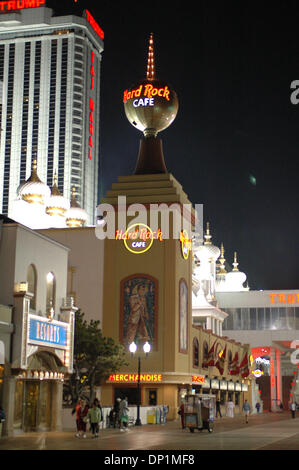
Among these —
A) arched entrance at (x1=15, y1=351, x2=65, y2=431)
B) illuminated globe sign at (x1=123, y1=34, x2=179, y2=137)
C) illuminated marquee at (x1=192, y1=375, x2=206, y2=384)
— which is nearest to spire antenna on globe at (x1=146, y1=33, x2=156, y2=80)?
illuminated globe sign at (x1=123, y1=34, x2=179, y2=137)

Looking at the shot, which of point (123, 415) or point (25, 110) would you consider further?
point (25, 110)

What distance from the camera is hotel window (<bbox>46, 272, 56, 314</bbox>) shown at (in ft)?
127

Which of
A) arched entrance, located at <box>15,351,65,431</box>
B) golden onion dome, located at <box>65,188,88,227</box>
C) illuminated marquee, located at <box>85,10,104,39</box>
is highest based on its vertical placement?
illuminated marquee, located at <box>85,10,104,39</box>

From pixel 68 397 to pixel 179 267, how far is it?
13708mm

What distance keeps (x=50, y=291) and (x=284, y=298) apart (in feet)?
195

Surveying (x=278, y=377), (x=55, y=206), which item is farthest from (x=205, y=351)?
(x=278, y=377)

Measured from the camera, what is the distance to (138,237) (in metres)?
56.7

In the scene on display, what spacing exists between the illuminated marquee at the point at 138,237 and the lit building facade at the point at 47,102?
118008 millimetres

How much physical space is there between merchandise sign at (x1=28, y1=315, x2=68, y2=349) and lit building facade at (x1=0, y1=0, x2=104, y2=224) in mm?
136851

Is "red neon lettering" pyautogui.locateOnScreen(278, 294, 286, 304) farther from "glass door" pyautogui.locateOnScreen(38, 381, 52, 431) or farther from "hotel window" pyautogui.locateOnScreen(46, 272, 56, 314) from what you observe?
"glass door" pyautogui.locateOnScreen(38, 381, 52, 431)

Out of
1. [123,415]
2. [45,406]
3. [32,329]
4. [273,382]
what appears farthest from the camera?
[273,382]

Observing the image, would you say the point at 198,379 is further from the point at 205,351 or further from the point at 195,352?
the point at 205,351
